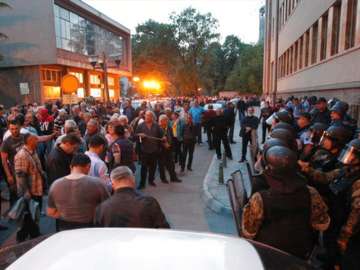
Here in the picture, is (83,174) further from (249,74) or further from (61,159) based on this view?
(249,74)

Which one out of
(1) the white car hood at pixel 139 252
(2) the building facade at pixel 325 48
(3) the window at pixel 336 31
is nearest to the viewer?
(1) the white car hood at pixel 139 252

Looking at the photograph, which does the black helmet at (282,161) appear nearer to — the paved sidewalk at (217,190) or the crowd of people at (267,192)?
the crowd of people at (267,192)

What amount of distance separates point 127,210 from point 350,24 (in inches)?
492

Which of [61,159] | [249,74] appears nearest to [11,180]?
[61,159]

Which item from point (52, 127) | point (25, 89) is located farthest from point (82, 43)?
point (52, 127)

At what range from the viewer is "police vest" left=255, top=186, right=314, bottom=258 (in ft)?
9.25

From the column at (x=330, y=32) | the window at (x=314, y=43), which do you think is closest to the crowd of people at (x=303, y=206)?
the column at (x=330, y=32)

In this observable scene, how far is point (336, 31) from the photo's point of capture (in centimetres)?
1438

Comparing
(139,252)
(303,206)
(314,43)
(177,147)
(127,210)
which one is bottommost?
(177,147)

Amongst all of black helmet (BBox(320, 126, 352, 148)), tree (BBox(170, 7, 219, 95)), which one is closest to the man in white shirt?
black helmet (BBox(320, 126, 352, 148))

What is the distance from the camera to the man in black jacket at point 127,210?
3084 millimetres

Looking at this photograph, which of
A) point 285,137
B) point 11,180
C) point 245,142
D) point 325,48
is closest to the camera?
point 285,137

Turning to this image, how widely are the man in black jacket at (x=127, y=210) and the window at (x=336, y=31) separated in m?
13.4

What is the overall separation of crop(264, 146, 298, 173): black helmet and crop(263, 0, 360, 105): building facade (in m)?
8.47
